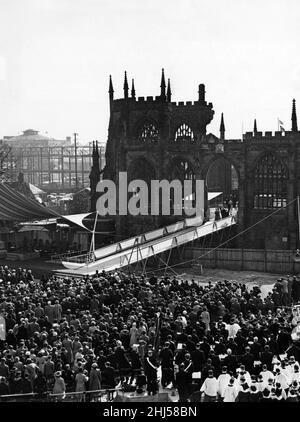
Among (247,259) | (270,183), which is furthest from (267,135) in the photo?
(247,259)

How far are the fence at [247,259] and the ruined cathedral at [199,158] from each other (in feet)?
29.5

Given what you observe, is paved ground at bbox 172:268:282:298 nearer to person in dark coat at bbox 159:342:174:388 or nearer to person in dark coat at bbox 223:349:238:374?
person in dark coat at bbox 159:342:174:388

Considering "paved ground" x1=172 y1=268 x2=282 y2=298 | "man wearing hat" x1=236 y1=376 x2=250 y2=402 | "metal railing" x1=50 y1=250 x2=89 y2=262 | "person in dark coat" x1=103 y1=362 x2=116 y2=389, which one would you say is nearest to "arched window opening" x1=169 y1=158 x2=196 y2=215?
"metal railing" x1=50 y1=250 x2=89 y2=262

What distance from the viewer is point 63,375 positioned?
62.3 feet

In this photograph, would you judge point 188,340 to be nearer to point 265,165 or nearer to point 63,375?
point 63,375

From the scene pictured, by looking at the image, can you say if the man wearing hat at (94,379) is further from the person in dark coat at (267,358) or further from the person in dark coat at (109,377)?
the person in dark coat at (267,358)

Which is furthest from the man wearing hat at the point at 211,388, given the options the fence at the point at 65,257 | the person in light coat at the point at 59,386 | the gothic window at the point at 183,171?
the gothic window at the point at 183,171

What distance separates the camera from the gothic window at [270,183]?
181 ft

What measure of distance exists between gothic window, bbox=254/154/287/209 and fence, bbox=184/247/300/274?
11.3 metres

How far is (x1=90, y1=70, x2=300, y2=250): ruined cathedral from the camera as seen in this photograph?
54.4 meters

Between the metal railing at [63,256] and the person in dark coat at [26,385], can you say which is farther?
the metal railing at [63,256]

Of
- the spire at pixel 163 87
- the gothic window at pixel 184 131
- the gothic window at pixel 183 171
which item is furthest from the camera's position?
the gothic window at pixel 184 131

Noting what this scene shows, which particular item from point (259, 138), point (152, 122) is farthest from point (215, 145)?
point (152, 122)
